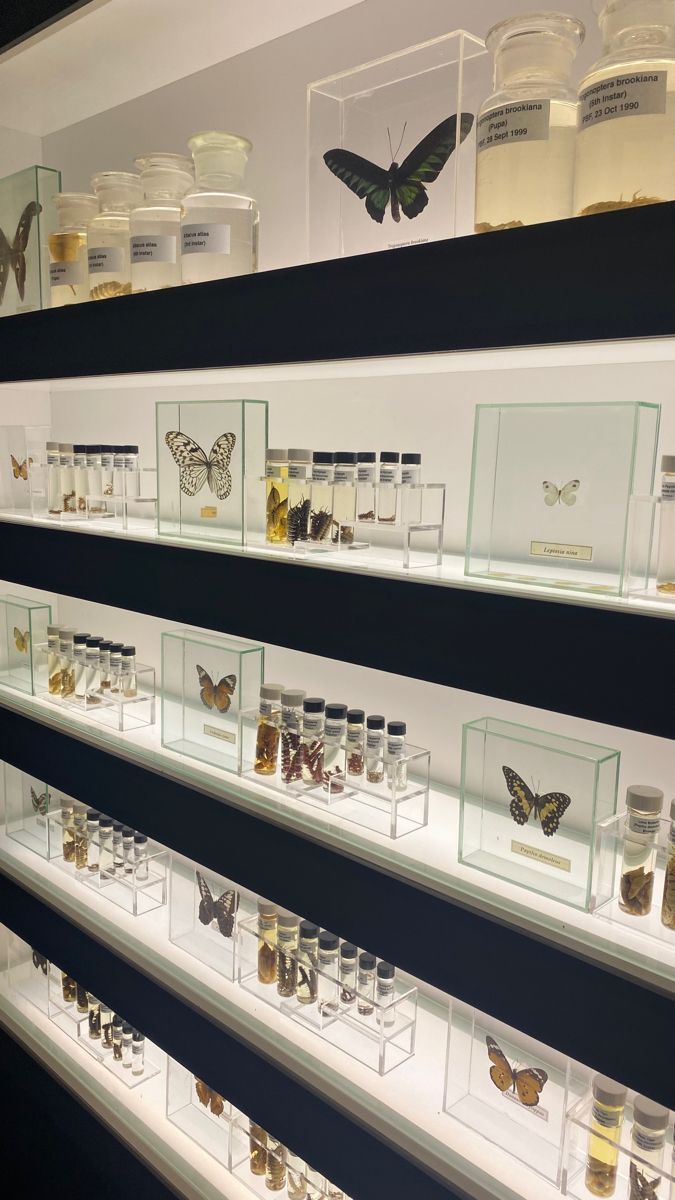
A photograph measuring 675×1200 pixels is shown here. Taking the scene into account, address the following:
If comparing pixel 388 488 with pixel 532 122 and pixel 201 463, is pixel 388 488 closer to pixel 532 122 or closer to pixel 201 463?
pixel 201 463

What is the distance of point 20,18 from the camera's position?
64.4 inches

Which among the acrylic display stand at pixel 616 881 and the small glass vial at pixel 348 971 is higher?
the acrylic display stand at pixel 616 881

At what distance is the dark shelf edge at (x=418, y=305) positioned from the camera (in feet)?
3.05

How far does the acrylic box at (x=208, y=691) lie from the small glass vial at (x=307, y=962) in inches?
12.8

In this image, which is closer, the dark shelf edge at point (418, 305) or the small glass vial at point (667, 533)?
the dark shelf edge at point (418, 305)

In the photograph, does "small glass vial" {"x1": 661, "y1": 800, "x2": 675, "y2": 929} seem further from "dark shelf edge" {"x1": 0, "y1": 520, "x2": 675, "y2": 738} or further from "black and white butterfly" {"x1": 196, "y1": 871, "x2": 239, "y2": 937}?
"black and white butterfly" {"x1": 196, "y1": 871, "x2": 239, "y2": 937}

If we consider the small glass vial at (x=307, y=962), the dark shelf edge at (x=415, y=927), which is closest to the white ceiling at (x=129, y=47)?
the dark shelf edge at (x=415, y=927)

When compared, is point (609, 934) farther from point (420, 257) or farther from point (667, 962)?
point (420, 257)

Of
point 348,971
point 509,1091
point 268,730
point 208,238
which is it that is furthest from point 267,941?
point 208,238

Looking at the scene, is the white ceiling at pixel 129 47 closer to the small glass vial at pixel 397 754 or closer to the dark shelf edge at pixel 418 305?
the dark shelf edge at pixel 418 305

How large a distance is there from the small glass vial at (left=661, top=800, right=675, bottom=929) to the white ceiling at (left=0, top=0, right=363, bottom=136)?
1.39 meters

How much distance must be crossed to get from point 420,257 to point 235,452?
1.88ft

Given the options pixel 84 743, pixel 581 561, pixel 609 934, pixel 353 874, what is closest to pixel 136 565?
pixel 84 743

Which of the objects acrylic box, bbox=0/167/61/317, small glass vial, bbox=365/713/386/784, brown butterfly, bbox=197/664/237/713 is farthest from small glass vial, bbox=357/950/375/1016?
acrylic box, bbox=0/167/61/317
